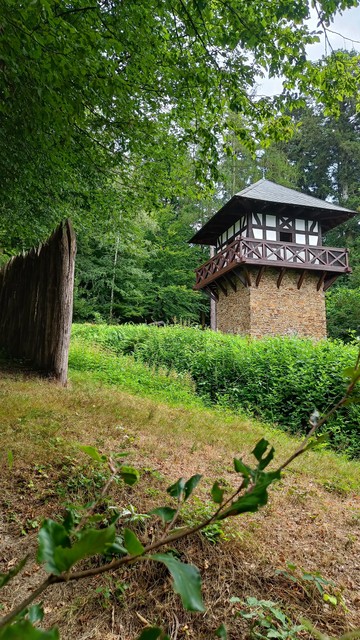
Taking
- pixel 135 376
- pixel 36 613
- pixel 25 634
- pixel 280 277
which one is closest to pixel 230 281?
pixel 280 277

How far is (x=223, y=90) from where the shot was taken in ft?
17.1

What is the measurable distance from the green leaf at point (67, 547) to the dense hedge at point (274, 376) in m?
7.14

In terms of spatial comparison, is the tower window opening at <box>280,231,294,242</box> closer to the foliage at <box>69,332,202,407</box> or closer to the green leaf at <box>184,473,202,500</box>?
the foliage at <box>69,332,202,407</box>

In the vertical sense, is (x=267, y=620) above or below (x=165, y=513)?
below

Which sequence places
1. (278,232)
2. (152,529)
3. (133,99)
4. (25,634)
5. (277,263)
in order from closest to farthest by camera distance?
(25,634)
(152,529)
(133,99)
(277,263)
(278,232)

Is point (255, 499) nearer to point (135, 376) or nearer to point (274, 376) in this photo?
point (274, 376)

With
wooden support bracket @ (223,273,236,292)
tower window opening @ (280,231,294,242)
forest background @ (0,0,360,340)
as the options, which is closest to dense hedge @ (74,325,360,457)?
forest background @ (0,0,360,340)

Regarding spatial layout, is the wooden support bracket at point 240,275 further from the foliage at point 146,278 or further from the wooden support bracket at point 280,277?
the foliage at point 146,278

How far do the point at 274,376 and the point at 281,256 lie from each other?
830cm

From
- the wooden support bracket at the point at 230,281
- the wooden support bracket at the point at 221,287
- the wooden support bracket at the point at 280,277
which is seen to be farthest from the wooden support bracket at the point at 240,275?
the wooden support bracket at the point at 221,287

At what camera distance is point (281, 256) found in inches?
625

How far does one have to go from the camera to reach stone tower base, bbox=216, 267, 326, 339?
51.7ft

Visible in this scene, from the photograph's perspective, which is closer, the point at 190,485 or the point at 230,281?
the point at 190,485

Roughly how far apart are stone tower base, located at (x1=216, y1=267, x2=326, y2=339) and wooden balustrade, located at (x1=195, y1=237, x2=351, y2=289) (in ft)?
1.89
